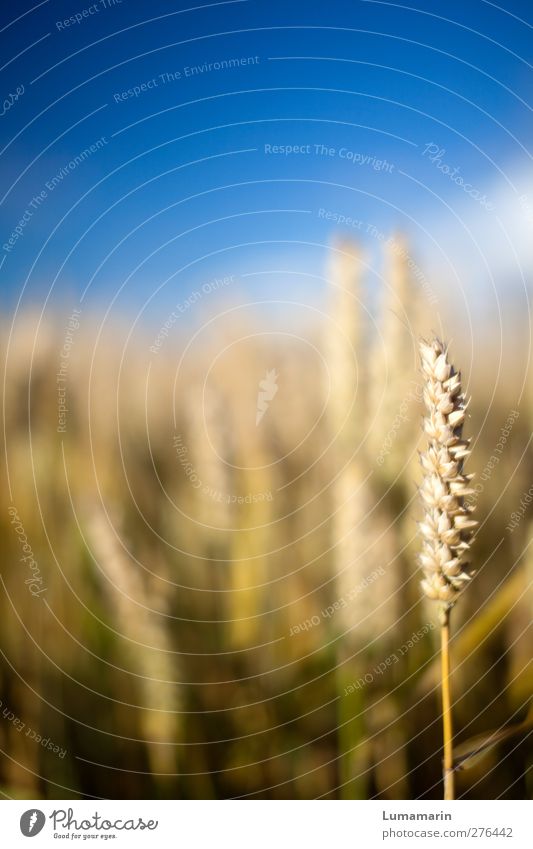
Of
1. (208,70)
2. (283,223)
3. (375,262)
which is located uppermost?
(208,70)

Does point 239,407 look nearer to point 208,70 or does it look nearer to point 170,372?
point 170,372

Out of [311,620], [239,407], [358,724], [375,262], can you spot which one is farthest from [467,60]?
[358,724]
